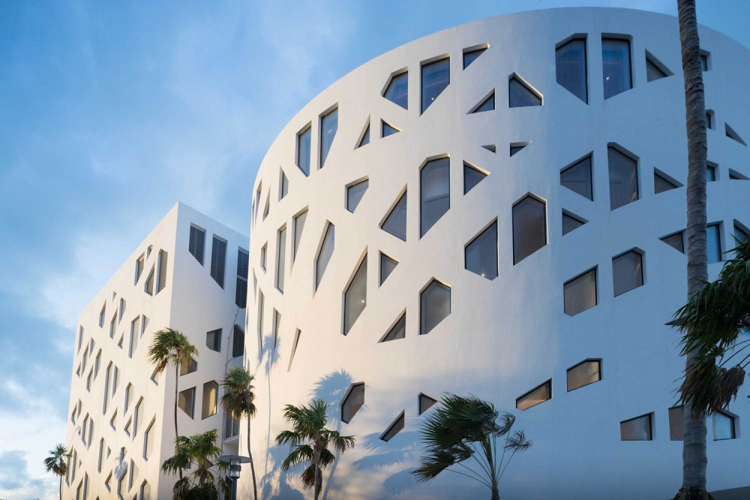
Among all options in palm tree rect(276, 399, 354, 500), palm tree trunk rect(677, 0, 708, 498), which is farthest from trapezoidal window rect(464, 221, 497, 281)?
palm tree trunk rect(677, 0, 708, 498)

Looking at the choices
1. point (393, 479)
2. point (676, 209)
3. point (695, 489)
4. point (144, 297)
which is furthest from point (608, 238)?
point (144, 297)

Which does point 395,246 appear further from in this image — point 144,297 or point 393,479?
point 144,297

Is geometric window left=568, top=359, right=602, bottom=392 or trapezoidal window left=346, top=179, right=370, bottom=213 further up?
trapezoidal window left=346, top=179, right=370, bottom=213

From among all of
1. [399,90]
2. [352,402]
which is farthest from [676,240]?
[352,402]

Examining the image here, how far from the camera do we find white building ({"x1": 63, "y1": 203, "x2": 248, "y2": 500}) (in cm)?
3712

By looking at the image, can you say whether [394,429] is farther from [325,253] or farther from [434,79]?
[434,79]

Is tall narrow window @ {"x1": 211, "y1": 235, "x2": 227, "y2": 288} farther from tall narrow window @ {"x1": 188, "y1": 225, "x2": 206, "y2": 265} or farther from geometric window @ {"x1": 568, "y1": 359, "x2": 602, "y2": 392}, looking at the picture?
geometric window @ {"x1": 568, "y1": 359, "x2": 602, "y2": 392}

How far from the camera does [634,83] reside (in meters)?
22.6

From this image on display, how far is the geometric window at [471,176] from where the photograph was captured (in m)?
22.6

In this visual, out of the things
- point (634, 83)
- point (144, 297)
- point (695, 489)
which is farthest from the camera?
point (144, 297)

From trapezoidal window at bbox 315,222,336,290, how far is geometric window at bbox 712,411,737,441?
41.8 feet

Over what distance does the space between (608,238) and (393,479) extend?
30.0ft

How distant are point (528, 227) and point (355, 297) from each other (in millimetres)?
6139

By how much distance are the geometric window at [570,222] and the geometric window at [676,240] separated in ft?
7.66
